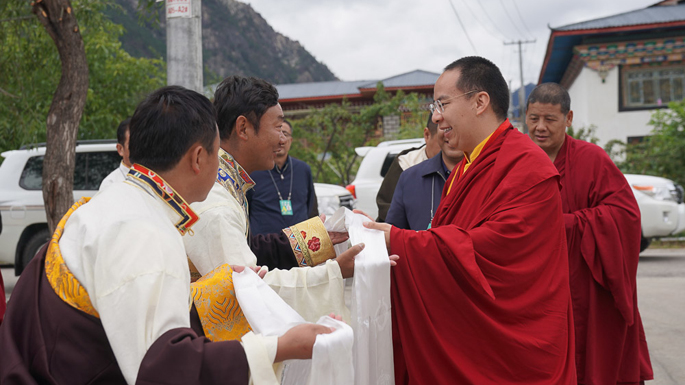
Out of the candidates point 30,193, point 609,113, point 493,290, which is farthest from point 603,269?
point 609,113

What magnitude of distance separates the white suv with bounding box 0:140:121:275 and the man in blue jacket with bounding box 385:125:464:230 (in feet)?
18.0

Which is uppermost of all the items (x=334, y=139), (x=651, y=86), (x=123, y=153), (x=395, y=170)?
(x=651, y=86)

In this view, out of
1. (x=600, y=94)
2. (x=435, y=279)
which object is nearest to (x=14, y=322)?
(x=435, y=279)

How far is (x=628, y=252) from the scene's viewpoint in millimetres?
3438

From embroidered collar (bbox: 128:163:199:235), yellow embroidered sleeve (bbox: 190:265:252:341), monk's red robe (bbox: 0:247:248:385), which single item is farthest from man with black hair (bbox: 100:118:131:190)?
monk's red robe (bbox: 0:247:248:385)

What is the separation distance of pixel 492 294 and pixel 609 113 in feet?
55.9

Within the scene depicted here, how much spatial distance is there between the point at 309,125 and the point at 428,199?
12535 mm

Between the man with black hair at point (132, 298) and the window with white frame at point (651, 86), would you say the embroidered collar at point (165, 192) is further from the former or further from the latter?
the window with white frame at point (651, 86)

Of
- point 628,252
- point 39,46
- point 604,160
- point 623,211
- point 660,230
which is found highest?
point 39,46

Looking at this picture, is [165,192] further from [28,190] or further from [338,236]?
[28,190]

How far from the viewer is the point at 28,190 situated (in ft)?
26.8

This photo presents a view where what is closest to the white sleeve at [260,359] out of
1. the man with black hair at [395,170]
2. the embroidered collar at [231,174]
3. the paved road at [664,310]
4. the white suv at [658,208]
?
the embroidered collar at [231,174]

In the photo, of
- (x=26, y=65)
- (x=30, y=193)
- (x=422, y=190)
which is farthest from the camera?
(x=26, y=65)

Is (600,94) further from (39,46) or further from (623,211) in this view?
(623,211)
